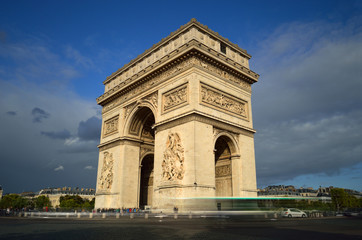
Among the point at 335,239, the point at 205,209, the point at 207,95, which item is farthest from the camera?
the point at 207,95

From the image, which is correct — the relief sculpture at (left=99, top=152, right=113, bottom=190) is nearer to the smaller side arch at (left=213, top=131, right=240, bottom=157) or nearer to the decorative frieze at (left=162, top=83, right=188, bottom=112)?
the decorative frieze at (left=162, top=83, right=188, bottom=112)

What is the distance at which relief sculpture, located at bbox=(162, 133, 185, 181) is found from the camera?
16.5 metres

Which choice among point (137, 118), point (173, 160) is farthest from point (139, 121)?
point (173, 160)

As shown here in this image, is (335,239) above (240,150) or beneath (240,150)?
beneath

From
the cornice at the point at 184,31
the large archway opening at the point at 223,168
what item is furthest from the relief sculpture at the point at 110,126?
the large archway opening at the point at 223,168

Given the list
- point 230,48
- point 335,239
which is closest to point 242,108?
point 230,48

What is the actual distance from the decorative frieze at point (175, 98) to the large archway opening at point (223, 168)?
152 inches

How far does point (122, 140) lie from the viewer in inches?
886

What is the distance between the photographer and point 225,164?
19.8 metres

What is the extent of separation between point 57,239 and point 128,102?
1858 centimetres

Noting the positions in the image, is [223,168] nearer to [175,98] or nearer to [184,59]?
[175,98]

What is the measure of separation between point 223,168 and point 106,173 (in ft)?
31.4

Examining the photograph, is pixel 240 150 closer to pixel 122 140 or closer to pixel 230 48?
pixel 230 48

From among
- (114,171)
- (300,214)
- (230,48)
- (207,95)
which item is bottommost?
(300,214)
